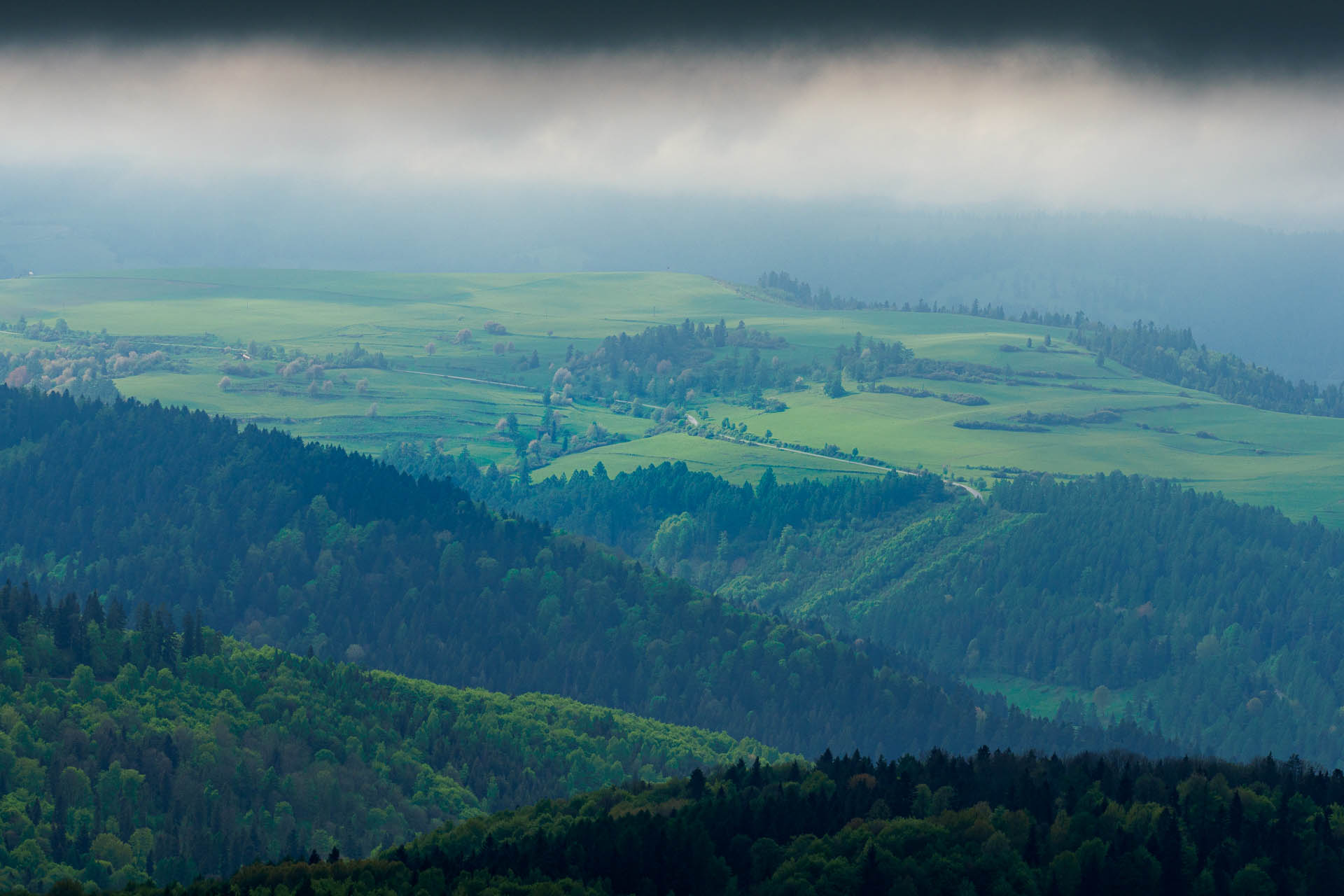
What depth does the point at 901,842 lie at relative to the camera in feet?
483

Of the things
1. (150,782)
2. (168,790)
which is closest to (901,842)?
(168,790)

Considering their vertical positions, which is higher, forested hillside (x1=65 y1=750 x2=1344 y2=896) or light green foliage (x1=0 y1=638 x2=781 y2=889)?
forested hillside (x1=65 y1=750 x2=1344 y2=896)

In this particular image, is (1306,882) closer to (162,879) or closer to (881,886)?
(881,886)

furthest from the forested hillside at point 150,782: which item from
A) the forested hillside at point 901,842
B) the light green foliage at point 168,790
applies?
the forested hillside at point 901,842

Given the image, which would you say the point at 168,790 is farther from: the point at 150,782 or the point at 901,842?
the point at 901,842

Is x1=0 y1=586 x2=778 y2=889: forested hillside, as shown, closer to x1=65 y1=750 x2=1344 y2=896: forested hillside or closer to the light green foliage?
the light green foliage

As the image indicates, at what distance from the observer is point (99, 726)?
7200 inches

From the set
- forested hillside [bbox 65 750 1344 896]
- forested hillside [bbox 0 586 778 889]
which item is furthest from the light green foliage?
forested hillside [bbox 65 750 1344 896]

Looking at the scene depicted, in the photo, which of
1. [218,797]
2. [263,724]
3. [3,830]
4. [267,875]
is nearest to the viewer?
[267,875]

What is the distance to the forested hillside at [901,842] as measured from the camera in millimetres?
140500

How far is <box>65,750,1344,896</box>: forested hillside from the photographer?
14050 centimetres

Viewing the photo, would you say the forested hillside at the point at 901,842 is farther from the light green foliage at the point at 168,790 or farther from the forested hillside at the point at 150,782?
the forested hillside at the point at 150,782

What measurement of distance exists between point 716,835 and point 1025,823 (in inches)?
883

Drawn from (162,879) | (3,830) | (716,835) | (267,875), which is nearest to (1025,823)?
(716,835)
